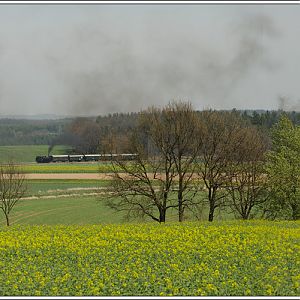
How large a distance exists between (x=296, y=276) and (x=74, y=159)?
311 ft

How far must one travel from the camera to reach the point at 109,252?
43.5 feet

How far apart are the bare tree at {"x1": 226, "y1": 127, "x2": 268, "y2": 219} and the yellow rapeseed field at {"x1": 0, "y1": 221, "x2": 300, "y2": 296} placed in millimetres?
14815

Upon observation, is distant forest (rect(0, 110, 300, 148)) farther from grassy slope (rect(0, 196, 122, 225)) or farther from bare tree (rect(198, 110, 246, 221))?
bare tree (rect(198, 110, 246, 221))

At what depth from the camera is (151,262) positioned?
12211 mm

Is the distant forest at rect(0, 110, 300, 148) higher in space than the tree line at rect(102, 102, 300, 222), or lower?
higher

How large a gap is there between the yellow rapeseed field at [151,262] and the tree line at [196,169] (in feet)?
46.5

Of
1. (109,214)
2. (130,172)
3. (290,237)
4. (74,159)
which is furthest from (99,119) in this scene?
(290,237)

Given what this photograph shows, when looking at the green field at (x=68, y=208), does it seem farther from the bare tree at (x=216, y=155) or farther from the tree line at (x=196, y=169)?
the tree line at (x=196, y=169)

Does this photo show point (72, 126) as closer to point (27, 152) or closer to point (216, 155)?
point (27, 152)

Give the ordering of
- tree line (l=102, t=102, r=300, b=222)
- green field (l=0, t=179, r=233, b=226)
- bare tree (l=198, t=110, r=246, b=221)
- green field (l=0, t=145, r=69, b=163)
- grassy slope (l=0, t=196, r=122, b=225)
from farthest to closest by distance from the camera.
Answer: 1. green field (l=0, t=145, r=69, b=163)
2. grassy slope (l=0, t=196, r=122, b=225)
3. green field (l=0, t=179, r=233, b=226)
4. bare tree (l=198, t=110, r=246, b=221)
5. tree line (l=102, t=102, r=300, b=222)

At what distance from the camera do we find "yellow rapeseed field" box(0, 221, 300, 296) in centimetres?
977

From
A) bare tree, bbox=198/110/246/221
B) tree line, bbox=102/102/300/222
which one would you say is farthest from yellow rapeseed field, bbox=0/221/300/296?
bare tree, bbox=198/110/246/221

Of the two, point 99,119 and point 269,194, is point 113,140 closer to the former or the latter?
point 269,194

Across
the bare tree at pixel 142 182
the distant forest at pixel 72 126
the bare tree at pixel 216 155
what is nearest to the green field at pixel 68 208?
the bare tree at pixel 142 182
